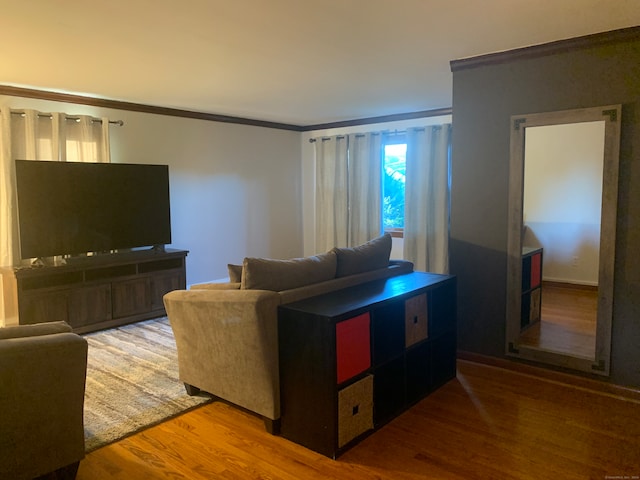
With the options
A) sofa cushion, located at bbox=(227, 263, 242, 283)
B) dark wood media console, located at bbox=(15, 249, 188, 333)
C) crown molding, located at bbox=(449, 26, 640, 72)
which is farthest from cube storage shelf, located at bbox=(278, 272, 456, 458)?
dark wood media console, located at bbox=(15, 249, 188, 333)

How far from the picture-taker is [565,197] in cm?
345

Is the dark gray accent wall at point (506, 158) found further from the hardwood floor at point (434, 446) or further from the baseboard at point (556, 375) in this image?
the hardwood floor at point (434, 446)

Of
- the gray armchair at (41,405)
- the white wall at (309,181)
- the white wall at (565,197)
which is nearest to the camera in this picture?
the gray armchair at (41,405)

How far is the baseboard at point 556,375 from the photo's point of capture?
3088 mm

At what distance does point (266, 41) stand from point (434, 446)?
2.71 metres

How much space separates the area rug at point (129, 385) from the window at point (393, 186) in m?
3.47

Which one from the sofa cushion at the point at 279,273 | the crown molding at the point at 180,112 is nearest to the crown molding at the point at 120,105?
the crown molding at the point at 180,112

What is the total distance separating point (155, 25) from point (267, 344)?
6.62 feet

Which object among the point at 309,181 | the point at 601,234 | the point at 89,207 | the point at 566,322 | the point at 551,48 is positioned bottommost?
the point at 566,322

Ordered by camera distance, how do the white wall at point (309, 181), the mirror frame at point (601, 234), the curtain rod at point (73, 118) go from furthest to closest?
the white wall at point (309, 181), the curtain rod at point (73, 118), the mirror frame at point (601, 234)

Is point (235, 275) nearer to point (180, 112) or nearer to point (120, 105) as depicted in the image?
point (120, 105)

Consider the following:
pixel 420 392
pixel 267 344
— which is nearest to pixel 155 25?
pixel 267 344

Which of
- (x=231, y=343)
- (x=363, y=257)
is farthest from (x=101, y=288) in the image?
(x=363, y=257)

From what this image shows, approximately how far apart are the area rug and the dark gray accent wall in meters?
2.19
